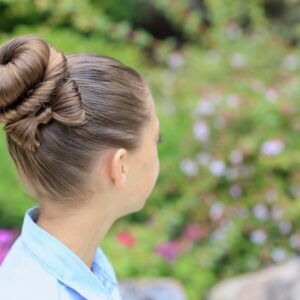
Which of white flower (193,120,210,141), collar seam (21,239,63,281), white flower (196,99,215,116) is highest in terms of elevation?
collar seam (21,239,63,281)

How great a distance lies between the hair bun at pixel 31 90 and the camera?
130cm

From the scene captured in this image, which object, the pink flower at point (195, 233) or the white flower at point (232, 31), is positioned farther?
the white flower at point (232, 31)

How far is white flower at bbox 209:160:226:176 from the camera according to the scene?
3.73m

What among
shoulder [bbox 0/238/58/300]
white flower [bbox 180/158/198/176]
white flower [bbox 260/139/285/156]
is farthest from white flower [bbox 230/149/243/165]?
shoulder [bbox 0/238/58/300]

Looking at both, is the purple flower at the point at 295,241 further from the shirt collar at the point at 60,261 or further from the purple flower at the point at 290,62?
the shirt collar at the point at 60,261

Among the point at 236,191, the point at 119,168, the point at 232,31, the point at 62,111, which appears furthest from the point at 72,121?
the point at 232,31

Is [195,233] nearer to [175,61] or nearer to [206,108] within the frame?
[206,108]

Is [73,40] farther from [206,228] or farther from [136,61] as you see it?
[206,228]

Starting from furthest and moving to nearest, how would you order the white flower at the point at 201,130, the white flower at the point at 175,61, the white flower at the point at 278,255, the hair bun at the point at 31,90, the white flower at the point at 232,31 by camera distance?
the white flower at the point at 175,61
the white flower at the point at 232,31
the white flower at the point at 201,130
the white flower at the point at 278,255
the hair bun at the point at 31,90

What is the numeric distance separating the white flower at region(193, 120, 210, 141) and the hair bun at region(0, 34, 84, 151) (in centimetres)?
255

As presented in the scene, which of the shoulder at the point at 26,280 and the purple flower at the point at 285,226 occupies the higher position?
the shoulder at the point at 26,280

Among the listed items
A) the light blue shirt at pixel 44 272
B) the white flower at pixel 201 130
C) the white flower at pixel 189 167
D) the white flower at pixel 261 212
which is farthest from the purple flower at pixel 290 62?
the light blue shirt at pixel 44 272

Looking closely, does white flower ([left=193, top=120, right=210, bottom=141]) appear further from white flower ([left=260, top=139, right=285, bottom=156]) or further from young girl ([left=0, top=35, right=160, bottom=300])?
young girl ([left=0, top=35, right=160, bottom=300])

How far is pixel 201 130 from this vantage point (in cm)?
386
